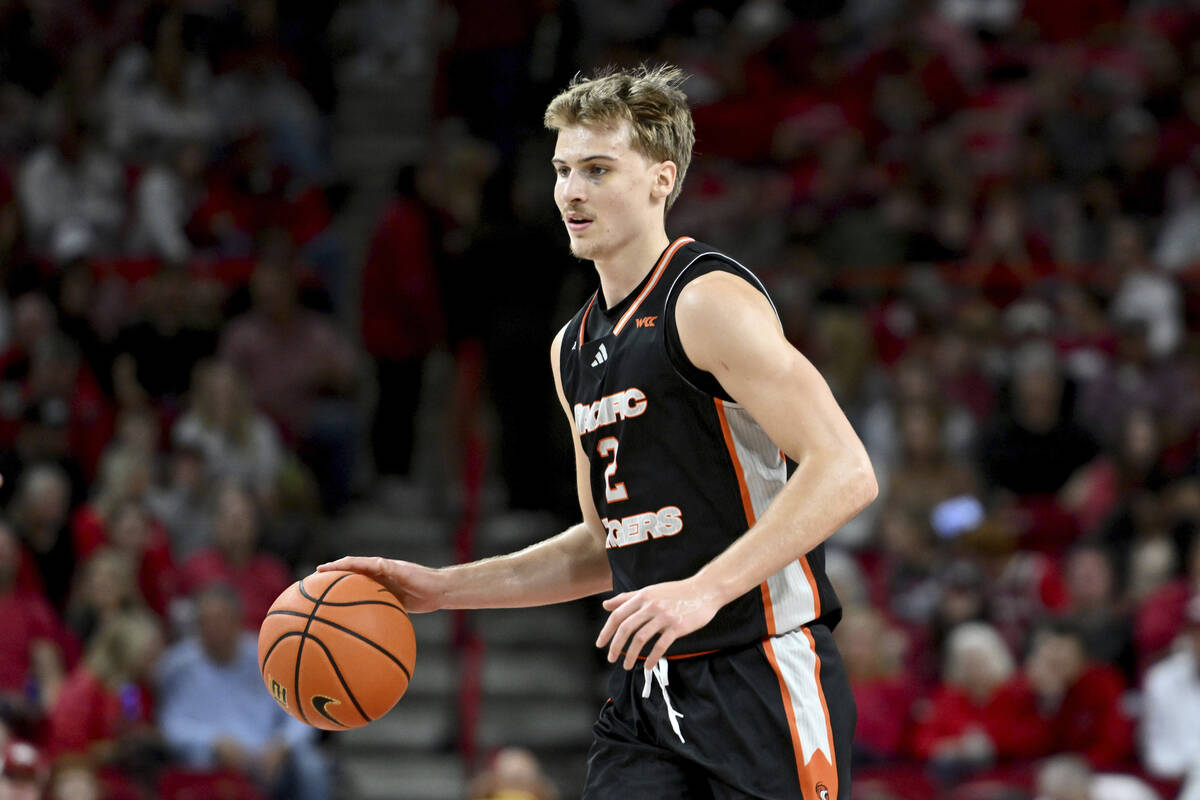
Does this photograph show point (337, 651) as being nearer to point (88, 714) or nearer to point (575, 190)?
point (575, 190)

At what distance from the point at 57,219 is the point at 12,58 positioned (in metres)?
1.86

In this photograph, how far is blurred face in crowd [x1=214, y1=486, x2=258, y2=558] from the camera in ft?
29.7

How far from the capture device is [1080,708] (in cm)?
812

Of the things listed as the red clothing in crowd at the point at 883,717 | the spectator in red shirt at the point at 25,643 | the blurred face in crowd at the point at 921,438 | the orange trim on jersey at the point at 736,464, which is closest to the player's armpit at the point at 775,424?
the orange trim on jersey at the point at 736,464

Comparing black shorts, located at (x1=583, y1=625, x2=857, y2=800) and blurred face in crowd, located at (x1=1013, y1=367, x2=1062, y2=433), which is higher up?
blurred face in crowd, located at (x1=1013, y1=367, x2=1062, y2=433)

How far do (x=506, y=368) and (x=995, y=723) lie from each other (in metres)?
3.47

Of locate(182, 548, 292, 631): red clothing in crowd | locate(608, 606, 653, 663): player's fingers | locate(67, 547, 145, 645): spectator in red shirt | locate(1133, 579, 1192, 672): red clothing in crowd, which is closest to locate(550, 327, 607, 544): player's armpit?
locate(608, 606, 653, 663): player's fingers

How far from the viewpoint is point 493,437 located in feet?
33.9

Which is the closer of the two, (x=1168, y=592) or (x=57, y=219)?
(x=1168, y=592)

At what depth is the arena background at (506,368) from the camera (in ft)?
27.2

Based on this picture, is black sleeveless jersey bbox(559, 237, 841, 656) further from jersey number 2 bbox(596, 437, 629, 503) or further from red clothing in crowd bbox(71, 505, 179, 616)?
red clothing in crowd bbox(71, 505, 179, 616)

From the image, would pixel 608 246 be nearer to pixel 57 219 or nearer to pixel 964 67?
pixel 57 219

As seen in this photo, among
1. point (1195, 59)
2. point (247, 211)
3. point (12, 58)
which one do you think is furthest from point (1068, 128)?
point (12, 58)

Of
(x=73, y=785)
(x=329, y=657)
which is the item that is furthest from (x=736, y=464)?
(x=73, y=785)
